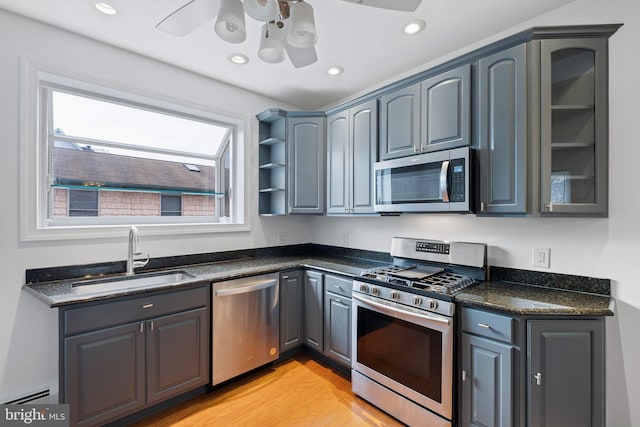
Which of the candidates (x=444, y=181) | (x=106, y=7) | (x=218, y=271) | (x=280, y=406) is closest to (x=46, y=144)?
(x=106, y=7)

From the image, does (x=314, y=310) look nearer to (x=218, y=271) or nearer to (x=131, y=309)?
(x=218, y=271)

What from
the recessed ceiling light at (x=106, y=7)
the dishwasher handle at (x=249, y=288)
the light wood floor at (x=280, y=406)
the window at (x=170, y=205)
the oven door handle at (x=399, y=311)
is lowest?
the light wood floor at (x=280, y=406)

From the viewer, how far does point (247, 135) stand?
3.19 meters

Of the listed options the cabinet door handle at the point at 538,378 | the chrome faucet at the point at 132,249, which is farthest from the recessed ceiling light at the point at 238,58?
the cabinet door handle at the point at 538,378

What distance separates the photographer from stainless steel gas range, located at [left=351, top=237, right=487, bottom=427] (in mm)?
1848

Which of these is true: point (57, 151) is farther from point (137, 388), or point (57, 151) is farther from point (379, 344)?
point (379, 344)

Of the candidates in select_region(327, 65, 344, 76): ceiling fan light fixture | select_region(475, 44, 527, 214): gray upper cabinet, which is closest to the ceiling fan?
select_region(475, 44, 527, 214): gray upper cabinet

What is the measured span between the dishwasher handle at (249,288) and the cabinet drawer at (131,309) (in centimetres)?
12

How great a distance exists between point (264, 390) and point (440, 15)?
3.01 metres

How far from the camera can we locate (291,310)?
2852mm

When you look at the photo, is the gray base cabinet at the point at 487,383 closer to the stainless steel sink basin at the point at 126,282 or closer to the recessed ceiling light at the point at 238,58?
the stainless steel sink basin at the point at 126,282

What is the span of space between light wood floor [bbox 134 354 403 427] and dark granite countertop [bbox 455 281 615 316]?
41.9 inches

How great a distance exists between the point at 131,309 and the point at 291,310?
4.41ft

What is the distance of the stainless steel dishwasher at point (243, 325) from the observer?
234 centimetres
